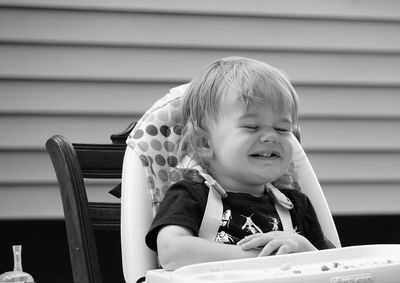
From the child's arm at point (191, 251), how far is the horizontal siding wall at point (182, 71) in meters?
1.98

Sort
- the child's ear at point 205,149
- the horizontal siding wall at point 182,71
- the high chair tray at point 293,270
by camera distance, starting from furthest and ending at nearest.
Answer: the horizontal siding wall at point 182,71, the child's ear at point 205,149, the high chair tray at point 293,270

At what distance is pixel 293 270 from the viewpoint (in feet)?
5.40

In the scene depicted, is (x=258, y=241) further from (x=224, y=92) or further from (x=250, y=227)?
(x=224, y=92)

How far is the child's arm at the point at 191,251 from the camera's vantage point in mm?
1849

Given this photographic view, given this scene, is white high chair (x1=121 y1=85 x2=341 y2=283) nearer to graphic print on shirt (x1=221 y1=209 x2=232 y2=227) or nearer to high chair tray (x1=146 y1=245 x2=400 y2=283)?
graphic print on shirt (x1=221 y1=209 x2=232 y2=227)

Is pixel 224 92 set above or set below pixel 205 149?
above

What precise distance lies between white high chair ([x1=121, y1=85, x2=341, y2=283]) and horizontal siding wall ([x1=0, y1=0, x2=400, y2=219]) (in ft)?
5.03

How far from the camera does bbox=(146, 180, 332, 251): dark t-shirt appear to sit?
1935 mm

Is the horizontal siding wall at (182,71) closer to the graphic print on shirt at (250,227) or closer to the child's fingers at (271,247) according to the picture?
the graphic print on shirt at (250,227)

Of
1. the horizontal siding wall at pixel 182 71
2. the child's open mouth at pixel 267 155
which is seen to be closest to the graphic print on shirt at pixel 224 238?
the child's open mouth at pixel 267 155

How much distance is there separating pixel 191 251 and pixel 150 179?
1.20 feet

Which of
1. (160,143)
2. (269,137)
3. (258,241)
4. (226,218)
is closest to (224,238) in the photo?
(226,218)

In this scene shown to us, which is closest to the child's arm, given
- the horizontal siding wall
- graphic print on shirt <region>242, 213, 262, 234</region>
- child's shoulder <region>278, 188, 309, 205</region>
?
graphic print on shirt <region>242, 213, 262, 234</region>

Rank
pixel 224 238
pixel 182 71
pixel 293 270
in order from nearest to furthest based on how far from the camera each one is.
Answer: pixel 293 270 < pixel 224 238 < pixel 182 71
